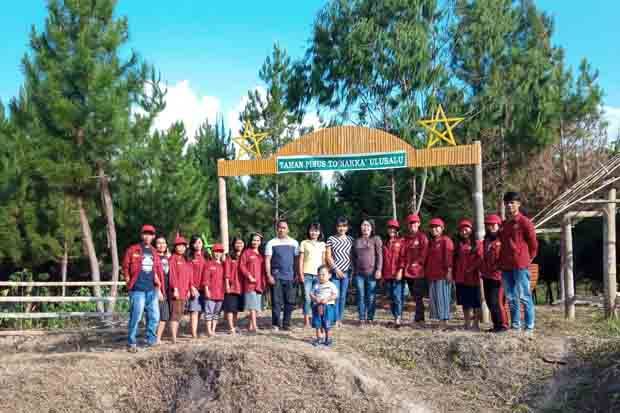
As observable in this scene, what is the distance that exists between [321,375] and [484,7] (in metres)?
10.2

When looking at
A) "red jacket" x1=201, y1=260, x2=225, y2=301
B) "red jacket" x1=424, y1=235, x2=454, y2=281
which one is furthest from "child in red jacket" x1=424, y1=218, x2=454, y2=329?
"red jacket" x1=201, y1=260, x2=225, y2=301

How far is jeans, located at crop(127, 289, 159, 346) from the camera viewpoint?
295 inches

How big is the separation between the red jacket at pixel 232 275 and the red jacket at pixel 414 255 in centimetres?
216

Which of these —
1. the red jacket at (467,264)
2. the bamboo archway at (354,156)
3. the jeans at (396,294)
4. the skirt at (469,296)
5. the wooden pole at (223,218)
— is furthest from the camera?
the wooden pole at (223,218)

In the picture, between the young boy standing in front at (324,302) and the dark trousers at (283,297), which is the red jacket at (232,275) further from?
the young boy standing in front at (324,302)

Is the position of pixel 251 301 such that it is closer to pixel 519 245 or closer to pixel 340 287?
pixel 340 287

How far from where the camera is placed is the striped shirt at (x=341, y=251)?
8.17m

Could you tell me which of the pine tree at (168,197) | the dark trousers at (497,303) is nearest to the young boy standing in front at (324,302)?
the dark trousers at (497,303)

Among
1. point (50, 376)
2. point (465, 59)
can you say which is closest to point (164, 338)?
point (50, 376)

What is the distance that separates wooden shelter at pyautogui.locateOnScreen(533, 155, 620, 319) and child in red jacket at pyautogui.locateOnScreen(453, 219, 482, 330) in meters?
1.79

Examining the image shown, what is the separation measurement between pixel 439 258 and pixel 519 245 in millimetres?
1123

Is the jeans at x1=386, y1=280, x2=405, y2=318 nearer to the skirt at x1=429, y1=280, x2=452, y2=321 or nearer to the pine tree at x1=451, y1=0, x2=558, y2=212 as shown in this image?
the skirt at x1=429, y1=280, x2=452, y2=321

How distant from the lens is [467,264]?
7.75m

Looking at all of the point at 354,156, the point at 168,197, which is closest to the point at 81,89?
the point at 168,197
